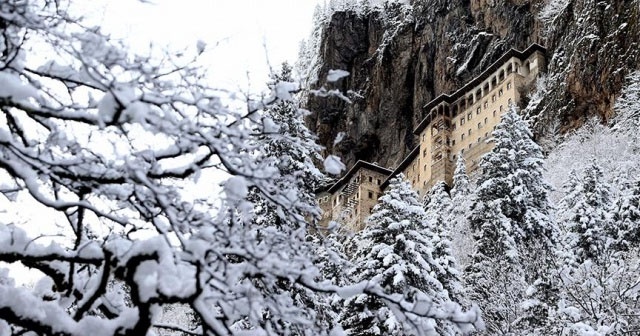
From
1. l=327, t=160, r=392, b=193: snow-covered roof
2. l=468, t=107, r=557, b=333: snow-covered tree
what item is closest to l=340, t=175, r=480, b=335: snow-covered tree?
l=468, t=107, r=557, b=333: snow-covered tree

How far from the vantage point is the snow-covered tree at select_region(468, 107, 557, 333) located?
1841 cm

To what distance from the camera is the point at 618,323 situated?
13773mm

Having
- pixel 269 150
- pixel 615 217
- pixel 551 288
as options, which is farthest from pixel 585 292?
pixel 615 217

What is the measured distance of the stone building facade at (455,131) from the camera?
67.3m

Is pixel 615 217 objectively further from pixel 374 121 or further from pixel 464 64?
pixel 374 121

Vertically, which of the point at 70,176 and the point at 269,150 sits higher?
the point at 269,150

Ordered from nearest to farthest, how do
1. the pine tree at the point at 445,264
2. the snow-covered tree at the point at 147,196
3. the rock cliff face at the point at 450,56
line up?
the snow-covered tree at the point at 147,196 → the pine tree at the point at 445,264 → the rock cliff face at the point at 450,56

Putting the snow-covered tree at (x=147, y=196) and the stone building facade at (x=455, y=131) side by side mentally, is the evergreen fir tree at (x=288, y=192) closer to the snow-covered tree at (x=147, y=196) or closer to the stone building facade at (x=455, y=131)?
the snow-covered tree at (x=147, y=196)

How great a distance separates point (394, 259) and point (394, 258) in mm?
38

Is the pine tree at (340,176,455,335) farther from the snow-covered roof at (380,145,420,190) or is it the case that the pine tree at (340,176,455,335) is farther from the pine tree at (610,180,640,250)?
the snow-covered roof at (380,145,420,190)

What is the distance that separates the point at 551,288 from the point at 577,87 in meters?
41.4

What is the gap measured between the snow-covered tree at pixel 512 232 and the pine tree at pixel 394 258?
2.09 meters

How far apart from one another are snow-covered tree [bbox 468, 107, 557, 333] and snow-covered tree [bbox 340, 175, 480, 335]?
2.03 metres

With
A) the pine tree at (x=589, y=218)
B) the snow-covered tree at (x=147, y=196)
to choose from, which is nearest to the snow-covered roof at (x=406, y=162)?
the pine tree at (x=589, y=218)
